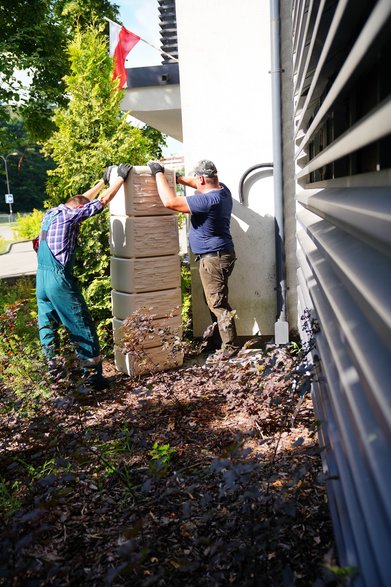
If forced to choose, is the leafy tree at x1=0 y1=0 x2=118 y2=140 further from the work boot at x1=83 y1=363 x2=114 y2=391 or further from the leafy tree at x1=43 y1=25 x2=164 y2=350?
the work boot at x1=83 y1=363 x2=114 y2=391

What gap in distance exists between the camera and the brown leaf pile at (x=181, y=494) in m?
1.86

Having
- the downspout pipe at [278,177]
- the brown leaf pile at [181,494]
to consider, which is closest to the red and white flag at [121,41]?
the downspout pipe at [278,177]

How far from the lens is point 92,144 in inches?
254

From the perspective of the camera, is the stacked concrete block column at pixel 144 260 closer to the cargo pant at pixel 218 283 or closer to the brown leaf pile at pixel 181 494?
the cargo pant at pixel 218 283

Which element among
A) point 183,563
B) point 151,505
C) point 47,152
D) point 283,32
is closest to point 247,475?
point 183,563

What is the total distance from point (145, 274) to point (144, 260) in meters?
0.13

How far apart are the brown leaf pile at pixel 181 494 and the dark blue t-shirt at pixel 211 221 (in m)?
1.81

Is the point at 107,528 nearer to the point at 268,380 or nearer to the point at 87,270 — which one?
the point at 268,380

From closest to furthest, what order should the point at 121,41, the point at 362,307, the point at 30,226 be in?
the point at 362,307 < the point at 121,41 < the point at 30,226

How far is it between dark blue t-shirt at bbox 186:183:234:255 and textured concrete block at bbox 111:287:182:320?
0.53m

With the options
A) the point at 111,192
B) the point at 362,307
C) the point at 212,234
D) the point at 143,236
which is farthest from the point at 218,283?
the point at 362,307

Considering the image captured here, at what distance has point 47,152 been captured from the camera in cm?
714

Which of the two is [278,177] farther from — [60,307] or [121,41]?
[121,41]

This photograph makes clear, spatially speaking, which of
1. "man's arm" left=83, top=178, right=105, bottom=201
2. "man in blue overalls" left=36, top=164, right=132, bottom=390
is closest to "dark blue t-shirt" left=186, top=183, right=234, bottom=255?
"man in blue overalls" left=36, top=164, right=132, bottom=390
